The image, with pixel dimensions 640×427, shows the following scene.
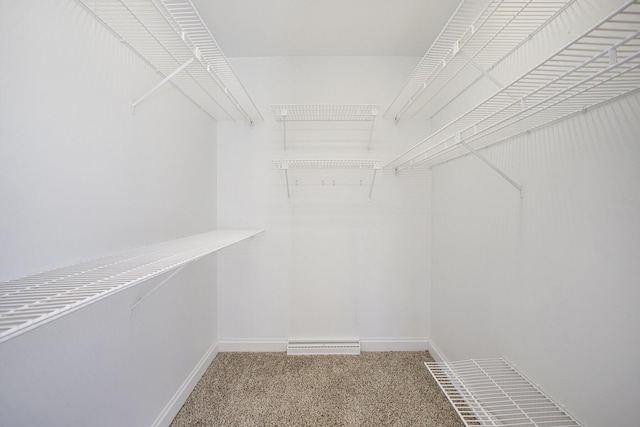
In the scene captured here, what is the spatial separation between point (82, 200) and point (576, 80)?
5.65 feet

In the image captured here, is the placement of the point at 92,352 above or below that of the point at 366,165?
below

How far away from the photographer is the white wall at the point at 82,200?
2.50ft

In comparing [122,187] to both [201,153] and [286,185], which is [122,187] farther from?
[286,185]

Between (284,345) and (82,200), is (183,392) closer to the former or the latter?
(284,345)

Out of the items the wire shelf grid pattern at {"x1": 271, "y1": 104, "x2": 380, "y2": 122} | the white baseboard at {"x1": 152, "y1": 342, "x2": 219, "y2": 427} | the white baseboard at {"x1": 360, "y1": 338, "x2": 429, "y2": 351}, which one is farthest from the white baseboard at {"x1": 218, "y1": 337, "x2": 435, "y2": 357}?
the wire shelf grid pattern at {"x1": 271, "y1": 104, "x2": 380, "y2": 122}

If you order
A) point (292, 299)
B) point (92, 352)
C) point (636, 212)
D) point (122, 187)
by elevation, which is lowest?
point (292, 299)

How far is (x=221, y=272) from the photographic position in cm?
225

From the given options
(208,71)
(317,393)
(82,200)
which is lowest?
(317,393)

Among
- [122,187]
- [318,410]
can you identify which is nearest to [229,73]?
[122,187]

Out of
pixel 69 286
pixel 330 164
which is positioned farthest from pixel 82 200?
pixel 330 164

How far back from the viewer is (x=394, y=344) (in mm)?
2244

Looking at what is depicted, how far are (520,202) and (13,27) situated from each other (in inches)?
75.8

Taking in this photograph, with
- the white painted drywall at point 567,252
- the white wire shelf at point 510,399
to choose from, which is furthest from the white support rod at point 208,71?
the white wire shelf at point 510,399

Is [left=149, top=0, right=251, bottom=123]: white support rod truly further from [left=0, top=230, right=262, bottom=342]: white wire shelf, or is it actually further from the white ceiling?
[left=0, top=230, right=262, bottom=342]: white wire shelf
